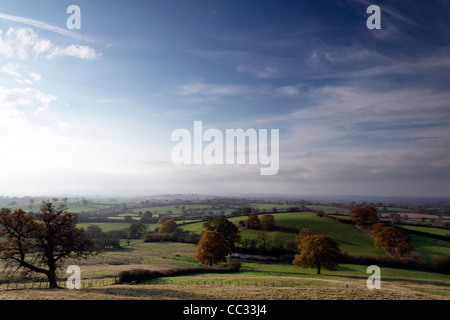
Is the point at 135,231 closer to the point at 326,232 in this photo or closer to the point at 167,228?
the point at 167,228

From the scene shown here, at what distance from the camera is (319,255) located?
1866 inches

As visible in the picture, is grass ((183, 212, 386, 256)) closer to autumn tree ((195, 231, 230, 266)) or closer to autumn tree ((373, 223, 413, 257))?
autumn tree ((373, 223, 413, 257))

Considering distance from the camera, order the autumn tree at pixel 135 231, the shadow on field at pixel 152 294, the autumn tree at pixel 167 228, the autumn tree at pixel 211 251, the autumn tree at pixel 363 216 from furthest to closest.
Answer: the autumn tree at pixel 167 228 → the autumn tree at pixel 135 231 → the autumn tree at pixel 363 216 → the autumn tree at pixel 211 251 → the shadow on field at pixel 152 294

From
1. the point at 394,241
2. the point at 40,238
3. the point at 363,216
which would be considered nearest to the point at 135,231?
the point at 40,238

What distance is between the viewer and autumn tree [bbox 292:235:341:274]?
4728 cm

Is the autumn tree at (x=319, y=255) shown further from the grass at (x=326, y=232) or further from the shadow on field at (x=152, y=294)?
the shadow on field at (x=152, y=294)

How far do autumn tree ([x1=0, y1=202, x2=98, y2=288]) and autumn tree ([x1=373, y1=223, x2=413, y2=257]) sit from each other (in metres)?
65.5

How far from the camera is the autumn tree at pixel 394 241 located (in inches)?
2213

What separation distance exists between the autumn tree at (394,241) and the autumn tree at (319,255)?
20.0 meters

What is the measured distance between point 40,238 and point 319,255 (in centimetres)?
4734

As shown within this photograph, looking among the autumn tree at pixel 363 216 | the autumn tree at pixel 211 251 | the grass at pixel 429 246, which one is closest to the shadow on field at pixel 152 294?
the autumn tree at pixel 211 251

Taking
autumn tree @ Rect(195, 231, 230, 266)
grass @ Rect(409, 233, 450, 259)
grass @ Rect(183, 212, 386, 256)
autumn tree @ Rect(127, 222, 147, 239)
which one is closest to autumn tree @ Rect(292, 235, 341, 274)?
autumn tree @ Rect(195, 231, 230, 266)
